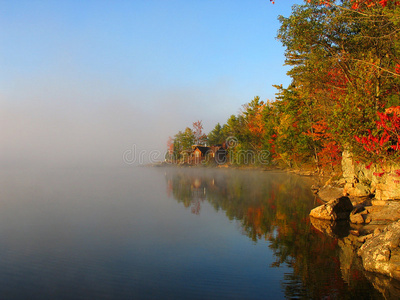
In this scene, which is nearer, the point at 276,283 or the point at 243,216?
the point at 276,283

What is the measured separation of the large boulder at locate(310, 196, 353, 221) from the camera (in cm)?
1539

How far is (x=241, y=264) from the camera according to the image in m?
10.2

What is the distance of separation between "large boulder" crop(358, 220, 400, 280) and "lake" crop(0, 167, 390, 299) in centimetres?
51

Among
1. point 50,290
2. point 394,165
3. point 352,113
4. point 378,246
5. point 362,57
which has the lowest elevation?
point 50,290

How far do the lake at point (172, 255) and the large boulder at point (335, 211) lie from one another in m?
0.87

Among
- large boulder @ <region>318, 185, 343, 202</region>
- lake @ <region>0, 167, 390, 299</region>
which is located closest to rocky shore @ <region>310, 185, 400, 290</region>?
lake @ <region>0, 167, 390, 299</region>

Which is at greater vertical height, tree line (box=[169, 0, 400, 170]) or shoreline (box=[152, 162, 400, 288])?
tree line (box=[169, 0, 400, 170])

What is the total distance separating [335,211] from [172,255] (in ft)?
29.5

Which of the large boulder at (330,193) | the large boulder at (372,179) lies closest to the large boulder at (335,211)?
the large boulder at (372,179)

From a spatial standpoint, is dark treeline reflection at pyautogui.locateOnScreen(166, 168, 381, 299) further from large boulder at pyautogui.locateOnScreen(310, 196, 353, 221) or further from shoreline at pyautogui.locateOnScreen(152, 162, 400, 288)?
large boulder at pyautogui.locateOnScreen(310, 196, 353, 221)

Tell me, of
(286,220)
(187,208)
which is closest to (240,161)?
(187,208)

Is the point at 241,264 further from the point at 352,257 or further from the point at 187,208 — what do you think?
the point at 187,208

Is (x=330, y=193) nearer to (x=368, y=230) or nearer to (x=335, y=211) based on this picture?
(x=335, y=211)

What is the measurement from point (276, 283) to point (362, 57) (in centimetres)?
1530
